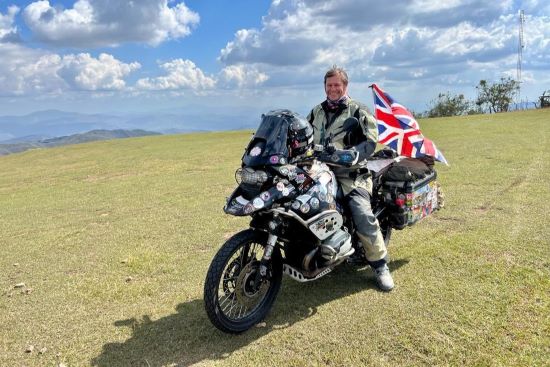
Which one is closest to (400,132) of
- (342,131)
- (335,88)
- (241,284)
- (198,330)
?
(342,131)

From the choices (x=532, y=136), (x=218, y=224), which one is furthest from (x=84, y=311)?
(x=532, y=136)

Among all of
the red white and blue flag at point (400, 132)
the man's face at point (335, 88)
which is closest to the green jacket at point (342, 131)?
the man's face at point (335, 88)

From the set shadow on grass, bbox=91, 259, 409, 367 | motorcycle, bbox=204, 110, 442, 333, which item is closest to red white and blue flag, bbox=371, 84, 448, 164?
motorcycle, bbox=204, 110, 442, 333

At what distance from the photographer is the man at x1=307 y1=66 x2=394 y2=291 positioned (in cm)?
480

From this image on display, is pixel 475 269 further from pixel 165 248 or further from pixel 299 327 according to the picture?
pixel 165 248

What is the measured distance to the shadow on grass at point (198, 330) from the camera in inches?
153

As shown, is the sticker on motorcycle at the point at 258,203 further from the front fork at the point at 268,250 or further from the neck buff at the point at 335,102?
the neck buff at the point at 335,102

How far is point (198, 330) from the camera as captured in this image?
4305 mm

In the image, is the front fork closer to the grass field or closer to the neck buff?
the grass field

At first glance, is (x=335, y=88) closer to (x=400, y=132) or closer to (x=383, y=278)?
(x=400, y=132)

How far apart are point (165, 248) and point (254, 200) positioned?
3.67 meters

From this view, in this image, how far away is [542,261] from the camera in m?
5.40

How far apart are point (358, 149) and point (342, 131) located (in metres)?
0.33

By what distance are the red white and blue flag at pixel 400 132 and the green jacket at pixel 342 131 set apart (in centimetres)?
78
